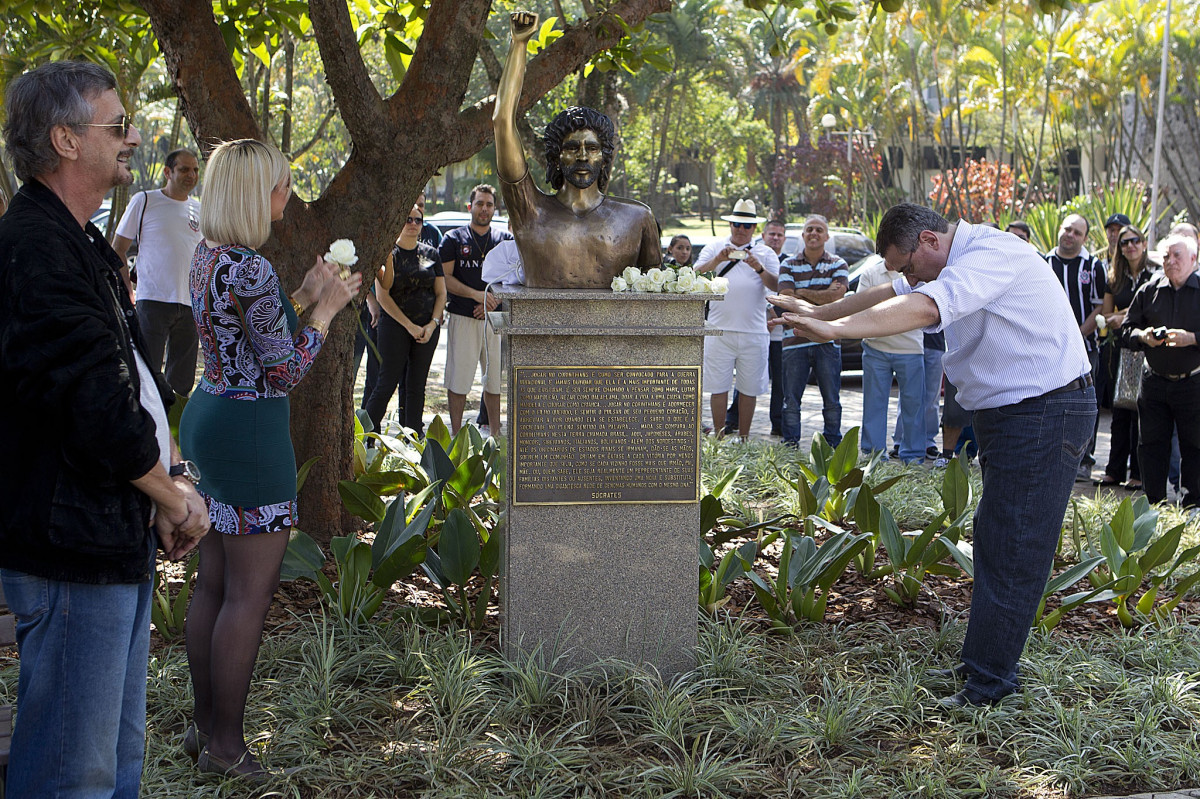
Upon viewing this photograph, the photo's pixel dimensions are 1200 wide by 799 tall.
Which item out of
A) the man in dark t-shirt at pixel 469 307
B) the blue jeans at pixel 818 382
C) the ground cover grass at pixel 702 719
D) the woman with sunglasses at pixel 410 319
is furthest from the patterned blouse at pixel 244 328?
the blue jeans at pixel 818 382

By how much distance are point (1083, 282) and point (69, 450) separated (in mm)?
8397

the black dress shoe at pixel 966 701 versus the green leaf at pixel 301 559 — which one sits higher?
the green leaf at pixel 301 559

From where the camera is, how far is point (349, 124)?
17.9ft

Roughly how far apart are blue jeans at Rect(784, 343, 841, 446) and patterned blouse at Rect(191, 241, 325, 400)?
6.45m

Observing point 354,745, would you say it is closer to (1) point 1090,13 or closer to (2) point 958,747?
(2) point 958,747

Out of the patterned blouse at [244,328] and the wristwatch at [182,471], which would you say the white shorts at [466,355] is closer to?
the patterned blouse at [244,328]

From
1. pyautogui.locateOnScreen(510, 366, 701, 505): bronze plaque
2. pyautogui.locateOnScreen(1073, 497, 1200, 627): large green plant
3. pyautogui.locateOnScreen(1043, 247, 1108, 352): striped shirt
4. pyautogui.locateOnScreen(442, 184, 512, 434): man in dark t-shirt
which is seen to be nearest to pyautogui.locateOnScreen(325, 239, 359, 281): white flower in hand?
pyautogui.locateOnScreen(510, 366, 701, 505): bronze plaque

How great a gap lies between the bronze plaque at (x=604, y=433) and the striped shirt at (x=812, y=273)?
5.10m

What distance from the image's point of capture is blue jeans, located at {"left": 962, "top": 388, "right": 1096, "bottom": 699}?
13.3 ft

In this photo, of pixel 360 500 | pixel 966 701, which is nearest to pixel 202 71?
pixel 360 500

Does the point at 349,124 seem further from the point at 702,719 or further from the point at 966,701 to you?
the point at 966,701

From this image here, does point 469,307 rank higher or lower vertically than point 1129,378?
higher

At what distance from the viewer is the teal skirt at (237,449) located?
3.30 m

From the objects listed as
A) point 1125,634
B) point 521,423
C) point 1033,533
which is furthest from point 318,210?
point 1125,634
